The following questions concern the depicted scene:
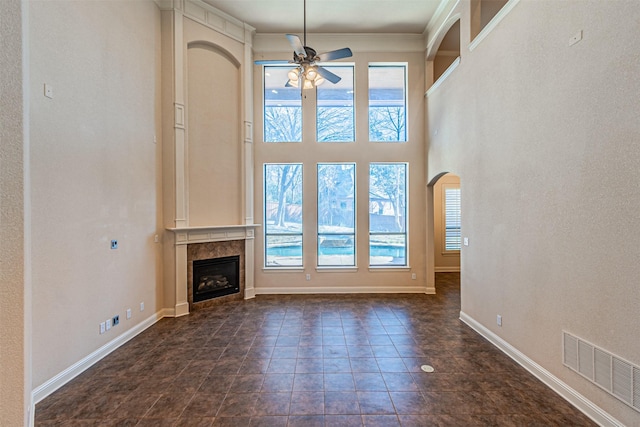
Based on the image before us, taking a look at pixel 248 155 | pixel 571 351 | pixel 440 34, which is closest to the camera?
pixel 571 351

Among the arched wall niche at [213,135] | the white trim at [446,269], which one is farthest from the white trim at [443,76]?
the white trim at [446,269]

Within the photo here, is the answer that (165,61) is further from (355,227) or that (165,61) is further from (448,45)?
(448,45)

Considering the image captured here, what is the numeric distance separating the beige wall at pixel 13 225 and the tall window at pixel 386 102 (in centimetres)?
539

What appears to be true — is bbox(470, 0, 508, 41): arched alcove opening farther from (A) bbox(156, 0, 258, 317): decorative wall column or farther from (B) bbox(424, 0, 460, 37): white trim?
(A) bbox(156, 0, 258, 317): decorative wall column

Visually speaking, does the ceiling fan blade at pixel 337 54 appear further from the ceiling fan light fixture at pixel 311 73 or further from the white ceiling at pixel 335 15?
the white ceiling at pixel 335 15

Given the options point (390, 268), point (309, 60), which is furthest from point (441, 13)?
point (390, 268)

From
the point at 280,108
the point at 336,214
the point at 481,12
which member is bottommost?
the point at 336,214

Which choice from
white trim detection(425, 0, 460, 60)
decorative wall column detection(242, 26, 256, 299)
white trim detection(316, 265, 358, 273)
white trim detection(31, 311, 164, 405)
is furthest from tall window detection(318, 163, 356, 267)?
white trim detection(31, 311, 164, 405)

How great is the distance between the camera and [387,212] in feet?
19.2

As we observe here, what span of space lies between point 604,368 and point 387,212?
13.1ft

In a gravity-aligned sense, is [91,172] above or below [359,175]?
below

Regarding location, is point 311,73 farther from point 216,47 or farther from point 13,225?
point 13,225

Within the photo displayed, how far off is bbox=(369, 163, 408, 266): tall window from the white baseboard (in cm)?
232

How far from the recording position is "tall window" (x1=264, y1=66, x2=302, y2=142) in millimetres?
5781
